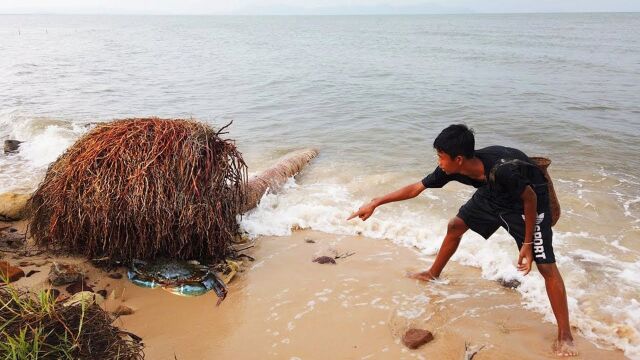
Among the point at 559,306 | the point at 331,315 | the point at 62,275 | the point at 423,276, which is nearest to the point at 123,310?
the point at 62,275

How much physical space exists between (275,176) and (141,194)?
3.19 metres

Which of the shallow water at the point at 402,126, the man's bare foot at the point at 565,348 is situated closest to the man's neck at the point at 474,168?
the man's bare foot at the point at 565,348

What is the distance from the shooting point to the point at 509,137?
9.85 meters

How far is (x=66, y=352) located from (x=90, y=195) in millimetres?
2015

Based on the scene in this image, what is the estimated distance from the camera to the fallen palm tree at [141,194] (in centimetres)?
397

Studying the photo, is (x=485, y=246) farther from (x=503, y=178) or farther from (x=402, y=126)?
(x=402, y=126)

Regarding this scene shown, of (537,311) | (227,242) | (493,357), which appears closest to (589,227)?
(537,311)

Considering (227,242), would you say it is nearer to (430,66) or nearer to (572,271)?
(572,271)

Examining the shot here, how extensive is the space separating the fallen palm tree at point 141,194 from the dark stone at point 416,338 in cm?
187

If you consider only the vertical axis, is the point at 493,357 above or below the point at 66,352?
below

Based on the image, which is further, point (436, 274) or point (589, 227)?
point (589, 227)

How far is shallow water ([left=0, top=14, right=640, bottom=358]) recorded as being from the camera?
5.05 m

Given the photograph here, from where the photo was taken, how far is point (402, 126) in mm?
10922

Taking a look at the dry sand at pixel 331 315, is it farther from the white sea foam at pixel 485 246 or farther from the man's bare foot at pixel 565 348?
the white sea foam at pixel 485 246
